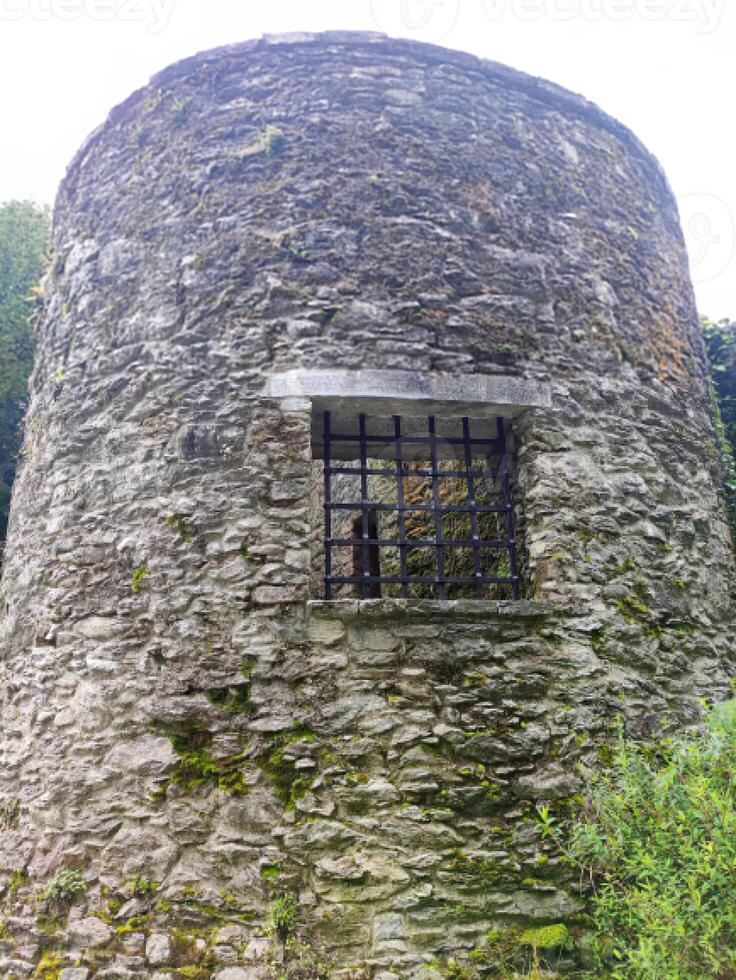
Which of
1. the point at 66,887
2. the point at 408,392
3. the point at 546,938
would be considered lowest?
the point at 546,938

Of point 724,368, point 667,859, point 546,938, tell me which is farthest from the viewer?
point 724,368

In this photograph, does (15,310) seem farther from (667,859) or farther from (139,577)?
(667,859)

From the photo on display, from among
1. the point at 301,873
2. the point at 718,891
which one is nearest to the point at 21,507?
the point at 301,873

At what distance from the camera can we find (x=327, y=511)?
4.59 m

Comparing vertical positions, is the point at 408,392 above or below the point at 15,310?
below

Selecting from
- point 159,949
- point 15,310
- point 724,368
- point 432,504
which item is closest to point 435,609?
point 432,504

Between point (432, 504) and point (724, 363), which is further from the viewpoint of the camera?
point (724, 363)

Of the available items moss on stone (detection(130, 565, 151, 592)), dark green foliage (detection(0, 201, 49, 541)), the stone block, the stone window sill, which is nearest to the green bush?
the stone window sill

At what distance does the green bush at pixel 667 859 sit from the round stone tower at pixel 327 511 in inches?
9.2

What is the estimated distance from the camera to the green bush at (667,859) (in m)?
3.09

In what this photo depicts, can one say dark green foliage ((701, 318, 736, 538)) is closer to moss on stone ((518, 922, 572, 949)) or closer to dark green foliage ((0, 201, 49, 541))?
moss on stone ((518, 922, 572, 949))

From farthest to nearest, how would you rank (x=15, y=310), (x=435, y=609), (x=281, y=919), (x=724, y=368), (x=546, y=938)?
(x=15, y=310) → (x=724, y=368) → (x=435, y=609) → (x=546, y=938) → (x=281, y=919)

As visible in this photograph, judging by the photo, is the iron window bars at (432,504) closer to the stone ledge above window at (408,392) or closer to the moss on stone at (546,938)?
the stone ledge above window at (408,392)

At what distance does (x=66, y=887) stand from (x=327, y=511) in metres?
2.26
